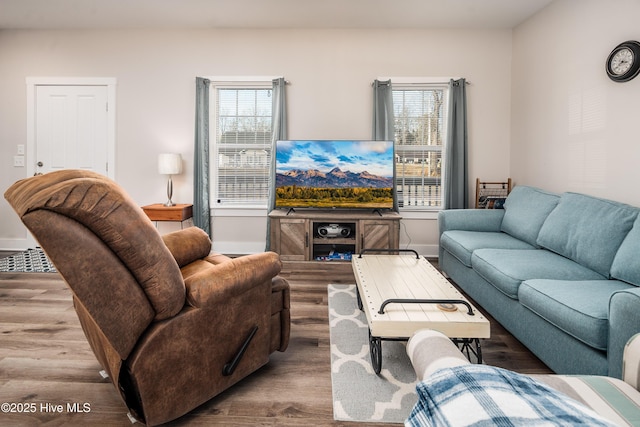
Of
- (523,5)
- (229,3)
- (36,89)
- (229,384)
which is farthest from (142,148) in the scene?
(523,5)

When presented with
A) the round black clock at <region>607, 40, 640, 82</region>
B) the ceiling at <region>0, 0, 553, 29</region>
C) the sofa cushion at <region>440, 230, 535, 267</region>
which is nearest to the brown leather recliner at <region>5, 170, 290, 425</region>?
the sofa cushion at <region>440, 230, 535, 267</region>

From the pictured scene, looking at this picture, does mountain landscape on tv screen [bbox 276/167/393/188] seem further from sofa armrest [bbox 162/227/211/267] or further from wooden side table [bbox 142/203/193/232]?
sofa armrest [bbox 162/227/211/267]

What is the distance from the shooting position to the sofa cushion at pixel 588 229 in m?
2.18

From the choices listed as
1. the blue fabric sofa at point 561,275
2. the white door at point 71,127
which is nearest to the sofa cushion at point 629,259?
the blue fabric sofa at point 561,275

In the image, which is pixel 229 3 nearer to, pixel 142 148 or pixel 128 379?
pixel 142 148

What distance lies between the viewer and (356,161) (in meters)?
4.23

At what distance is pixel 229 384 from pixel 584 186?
10.8ft

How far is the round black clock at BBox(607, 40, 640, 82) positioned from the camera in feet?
8.56

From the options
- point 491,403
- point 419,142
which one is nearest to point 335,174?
point 419,142

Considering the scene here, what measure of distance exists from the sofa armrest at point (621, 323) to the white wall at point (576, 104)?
5.66ft

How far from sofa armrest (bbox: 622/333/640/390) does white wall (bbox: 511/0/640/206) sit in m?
2.27

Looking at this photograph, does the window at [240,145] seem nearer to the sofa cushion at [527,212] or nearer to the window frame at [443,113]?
the window frame at [443,113]

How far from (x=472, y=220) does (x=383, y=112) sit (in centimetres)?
168

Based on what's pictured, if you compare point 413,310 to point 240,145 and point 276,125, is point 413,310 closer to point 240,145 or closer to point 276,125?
point 276,125
